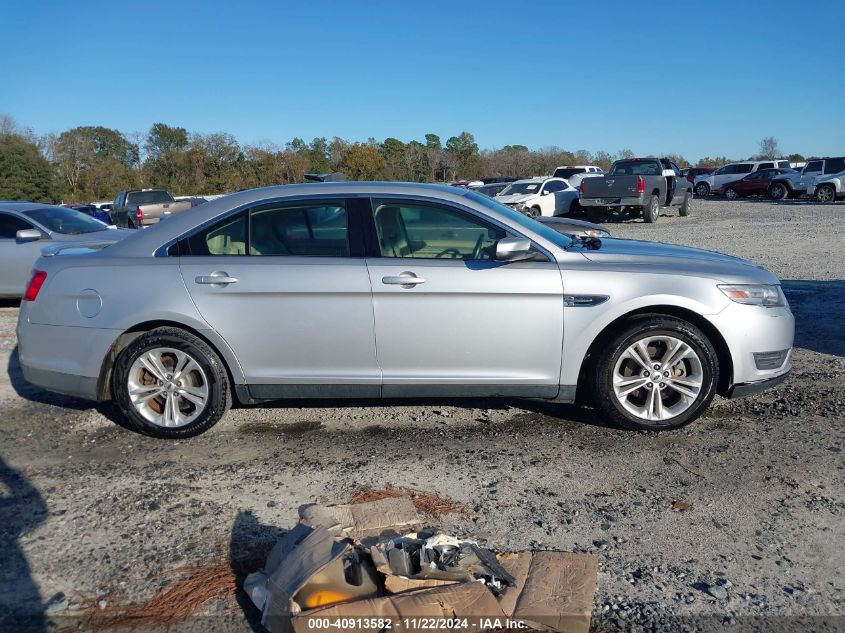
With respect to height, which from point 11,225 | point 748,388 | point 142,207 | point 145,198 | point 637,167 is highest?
point 637,167

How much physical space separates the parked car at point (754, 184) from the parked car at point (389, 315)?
34265 millimetres

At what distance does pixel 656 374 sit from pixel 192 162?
165 ft

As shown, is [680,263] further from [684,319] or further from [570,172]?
[570,172]

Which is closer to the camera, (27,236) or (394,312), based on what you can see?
(394,312)

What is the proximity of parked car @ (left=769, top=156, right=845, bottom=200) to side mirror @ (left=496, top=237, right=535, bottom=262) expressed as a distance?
3139cm

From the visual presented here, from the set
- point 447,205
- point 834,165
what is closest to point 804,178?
point 834,165

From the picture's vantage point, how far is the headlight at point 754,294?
15.2 feet

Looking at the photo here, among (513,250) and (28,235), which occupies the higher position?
(513,250)

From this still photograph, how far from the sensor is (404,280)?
14.9ft

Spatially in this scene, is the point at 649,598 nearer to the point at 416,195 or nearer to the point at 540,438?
the point at 540,438

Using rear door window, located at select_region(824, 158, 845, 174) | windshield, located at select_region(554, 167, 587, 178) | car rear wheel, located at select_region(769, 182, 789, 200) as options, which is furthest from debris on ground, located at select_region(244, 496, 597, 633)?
car rear wheel, located at select_region(769, 182, 789, 200)

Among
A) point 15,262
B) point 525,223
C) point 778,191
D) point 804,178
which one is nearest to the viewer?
point 525,223

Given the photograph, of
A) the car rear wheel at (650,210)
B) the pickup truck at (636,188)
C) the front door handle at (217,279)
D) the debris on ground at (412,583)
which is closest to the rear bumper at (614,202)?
the pickup truck at (636,188)

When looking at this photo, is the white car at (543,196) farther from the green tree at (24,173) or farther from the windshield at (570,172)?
A: the green tree at (24,173)
